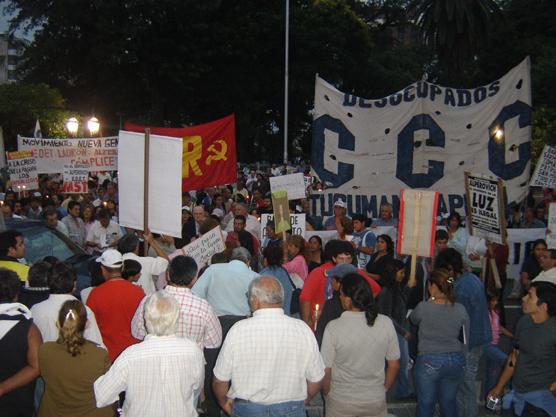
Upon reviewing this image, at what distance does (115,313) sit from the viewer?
5.12 meters

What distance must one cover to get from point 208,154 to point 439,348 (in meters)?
5.67

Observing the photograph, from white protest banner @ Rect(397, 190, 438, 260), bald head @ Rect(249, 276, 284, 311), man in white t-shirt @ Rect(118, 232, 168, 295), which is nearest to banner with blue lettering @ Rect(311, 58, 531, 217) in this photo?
white protest banner @ Rect(397, 190, 438, 260)

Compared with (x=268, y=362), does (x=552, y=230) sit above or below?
above

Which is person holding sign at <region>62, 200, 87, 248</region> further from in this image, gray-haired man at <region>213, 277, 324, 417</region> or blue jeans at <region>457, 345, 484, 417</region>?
gray-haired man at <region>213, 277, 324, 417</region>

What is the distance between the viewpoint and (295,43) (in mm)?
41469

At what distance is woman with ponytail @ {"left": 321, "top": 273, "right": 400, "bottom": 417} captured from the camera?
13.6 ft

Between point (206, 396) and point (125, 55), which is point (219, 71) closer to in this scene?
point (125, 55)

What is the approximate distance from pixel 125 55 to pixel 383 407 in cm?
3342

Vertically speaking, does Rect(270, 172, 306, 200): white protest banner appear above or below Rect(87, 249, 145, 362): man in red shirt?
above

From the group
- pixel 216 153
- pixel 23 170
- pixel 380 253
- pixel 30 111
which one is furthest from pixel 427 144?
pixel 30 111

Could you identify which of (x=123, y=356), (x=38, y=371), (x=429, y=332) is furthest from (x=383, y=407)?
(x=38, y=371)

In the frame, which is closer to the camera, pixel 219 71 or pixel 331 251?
pixel 331 251

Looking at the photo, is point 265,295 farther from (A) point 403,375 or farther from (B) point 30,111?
(B) point 30,111

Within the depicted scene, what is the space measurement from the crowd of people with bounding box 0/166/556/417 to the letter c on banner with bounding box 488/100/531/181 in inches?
211
